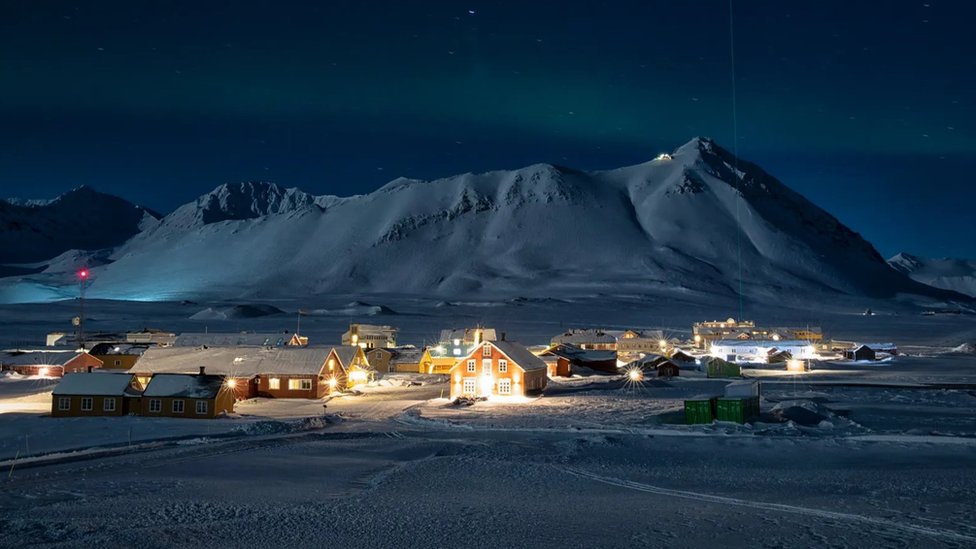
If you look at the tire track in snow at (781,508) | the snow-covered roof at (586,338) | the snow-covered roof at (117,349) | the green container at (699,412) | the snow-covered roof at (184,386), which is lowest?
the tire track in snow at (781,508)

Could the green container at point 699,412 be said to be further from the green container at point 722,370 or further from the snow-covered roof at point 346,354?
the green container at point 722,370

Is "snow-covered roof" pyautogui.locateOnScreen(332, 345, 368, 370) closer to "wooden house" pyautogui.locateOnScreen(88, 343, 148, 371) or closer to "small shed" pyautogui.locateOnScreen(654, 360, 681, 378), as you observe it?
"wooden house" pyautogui.locateOnScreen(88, 343, 148, 371)

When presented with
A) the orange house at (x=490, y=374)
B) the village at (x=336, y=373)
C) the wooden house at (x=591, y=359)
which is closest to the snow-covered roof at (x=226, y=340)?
the village at (x=336, y=373)

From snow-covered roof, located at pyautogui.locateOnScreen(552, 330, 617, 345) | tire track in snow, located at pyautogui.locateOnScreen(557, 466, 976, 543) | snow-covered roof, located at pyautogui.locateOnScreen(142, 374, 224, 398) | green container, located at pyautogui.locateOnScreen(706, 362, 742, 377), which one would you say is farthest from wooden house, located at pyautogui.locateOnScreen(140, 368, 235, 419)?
snow-covered roof, located at pyautogui.locateOnScreen(552, 330, 617, 345)

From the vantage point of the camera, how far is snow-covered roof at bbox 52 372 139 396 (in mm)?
39000

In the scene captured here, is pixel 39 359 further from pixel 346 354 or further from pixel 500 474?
pixel 500 474

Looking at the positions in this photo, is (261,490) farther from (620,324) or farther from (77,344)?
(620,324)

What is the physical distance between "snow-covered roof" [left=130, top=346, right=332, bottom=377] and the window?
53cm

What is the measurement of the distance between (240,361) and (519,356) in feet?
55.1

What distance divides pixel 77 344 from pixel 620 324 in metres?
90.5

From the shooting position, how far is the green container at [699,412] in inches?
1371

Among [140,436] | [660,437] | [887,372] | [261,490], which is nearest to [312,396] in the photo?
[140,436]

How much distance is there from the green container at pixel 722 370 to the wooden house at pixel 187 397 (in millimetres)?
40747

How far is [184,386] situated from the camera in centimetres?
3897
